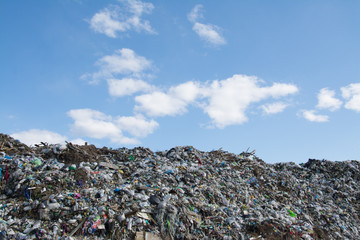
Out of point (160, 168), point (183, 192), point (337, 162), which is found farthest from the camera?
point (337, 162)

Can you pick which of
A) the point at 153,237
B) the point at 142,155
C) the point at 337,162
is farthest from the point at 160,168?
the point at 337,162

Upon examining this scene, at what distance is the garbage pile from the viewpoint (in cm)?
603

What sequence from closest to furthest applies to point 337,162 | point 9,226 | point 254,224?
point 9,226, point 254,224, point 337,162

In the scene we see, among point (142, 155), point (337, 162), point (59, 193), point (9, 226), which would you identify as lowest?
point (9, 226)

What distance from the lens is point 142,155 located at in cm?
1020

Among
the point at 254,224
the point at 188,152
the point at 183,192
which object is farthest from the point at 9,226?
the point at 188,152

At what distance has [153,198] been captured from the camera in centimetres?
698

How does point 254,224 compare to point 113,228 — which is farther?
point 254,224

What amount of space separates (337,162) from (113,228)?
552 inches

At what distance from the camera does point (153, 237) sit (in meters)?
6.07

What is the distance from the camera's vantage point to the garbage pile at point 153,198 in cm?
603

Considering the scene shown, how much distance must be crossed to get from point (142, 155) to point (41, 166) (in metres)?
3.53

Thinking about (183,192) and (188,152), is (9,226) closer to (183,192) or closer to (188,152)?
(183,192)

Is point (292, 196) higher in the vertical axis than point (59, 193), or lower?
higher
